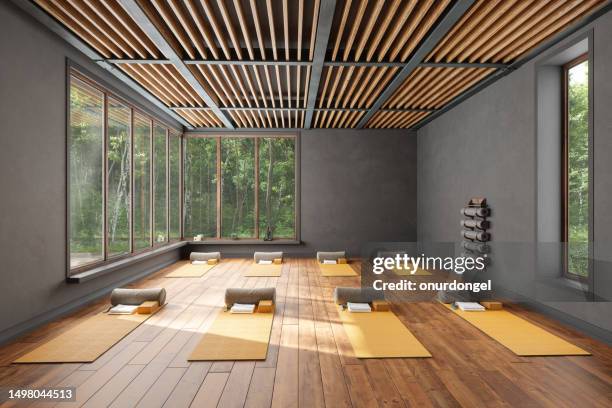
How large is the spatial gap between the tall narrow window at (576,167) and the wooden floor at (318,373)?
0.76m

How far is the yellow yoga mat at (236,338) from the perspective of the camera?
2.93 meters

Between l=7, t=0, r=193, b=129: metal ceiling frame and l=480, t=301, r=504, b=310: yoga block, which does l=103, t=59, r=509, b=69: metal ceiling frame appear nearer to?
l=7, t=0, r=193, b=129: metal ceiling frame

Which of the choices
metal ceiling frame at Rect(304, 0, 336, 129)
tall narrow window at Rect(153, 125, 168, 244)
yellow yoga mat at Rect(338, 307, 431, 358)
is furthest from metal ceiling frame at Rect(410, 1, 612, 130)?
tall narrow window at Rect(153, 125, 168, 244)

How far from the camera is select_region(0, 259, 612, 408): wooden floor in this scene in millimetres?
2311

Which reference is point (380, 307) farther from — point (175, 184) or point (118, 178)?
point (175, 184)

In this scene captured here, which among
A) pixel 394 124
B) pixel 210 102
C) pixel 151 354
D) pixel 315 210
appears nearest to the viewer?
pixel 151 354

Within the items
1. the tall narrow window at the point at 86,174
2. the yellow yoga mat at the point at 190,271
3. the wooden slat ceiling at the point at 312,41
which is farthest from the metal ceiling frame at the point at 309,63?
the yellow yoga mat at the point at 190,271

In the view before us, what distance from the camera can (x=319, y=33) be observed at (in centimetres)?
357

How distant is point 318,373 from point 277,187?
5982mm

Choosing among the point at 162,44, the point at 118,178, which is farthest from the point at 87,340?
the point at 162,44

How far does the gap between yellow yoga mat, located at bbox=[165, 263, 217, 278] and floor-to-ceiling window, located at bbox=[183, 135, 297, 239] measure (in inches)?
53.6

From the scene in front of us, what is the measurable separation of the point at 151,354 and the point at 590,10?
455 centimetres

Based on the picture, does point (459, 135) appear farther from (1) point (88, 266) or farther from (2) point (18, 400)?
(2) point (18, 400)

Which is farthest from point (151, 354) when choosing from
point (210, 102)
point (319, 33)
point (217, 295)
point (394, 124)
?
point (394, 124)
